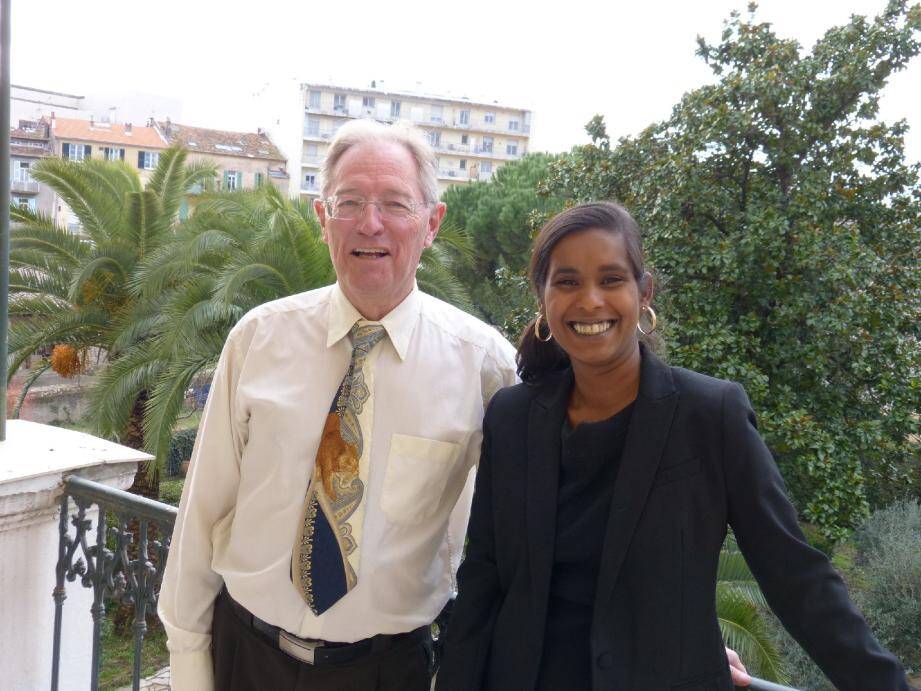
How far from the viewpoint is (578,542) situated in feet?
4.68

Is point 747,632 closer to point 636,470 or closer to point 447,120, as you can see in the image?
point 636,470

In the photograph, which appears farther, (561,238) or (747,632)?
(747,632)

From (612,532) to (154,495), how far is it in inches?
403

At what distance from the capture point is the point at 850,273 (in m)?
8.96

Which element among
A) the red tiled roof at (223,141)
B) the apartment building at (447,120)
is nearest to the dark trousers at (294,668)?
the red tiled roof at (223,141)

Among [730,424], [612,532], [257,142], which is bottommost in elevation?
[612,532]

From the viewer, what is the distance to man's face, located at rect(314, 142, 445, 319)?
1.82 m

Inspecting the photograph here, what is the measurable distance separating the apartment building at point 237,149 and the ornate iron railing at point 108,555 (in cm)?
4120

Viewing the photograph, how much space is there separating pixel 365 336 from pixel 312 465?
0.31m

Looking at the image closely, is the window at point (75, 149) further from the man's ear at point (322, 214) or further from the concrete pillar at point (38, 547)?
the man's ear at point (322, 214)

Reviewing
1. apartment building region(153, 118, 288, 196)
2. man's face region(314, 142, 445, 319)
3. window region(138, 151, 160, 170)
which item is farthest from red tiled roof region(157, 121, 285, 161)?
man's face region(314, 142, 445, 319)

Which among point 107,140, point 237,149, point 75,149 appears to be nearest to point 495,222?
point 107,140

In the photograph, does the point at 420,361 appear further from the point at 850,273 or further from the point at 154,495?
the point at 154,495

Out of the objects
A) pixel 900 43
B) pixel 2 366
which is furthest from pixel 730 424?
pixel 900 43
